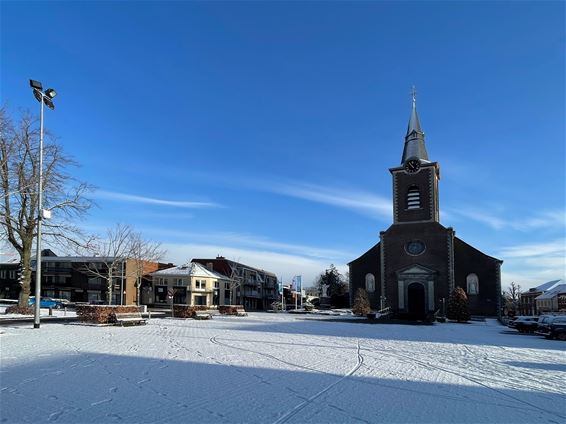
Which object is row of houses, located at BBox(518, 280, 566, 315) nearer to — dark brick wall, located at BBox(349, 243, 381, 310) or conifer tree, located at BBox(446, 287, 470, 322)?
dark brick wall, located at BBox(349, 243, 381, 310)

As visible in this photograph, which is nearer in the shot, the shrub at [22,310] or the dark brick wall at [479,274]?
the shrub at [22,310]

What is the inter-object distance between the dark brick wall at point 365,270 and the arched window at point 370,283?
0.37 metres

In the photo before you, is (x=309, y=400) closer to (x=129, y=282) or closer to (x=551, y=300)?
(x=129, y=282)

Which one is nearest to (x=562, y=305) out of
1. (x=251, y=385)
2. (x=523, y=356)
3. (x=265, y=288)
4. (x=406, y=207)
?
(x=406, y=207)

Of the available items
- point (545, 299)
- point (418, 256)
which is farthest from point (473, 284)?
point (545, 299)

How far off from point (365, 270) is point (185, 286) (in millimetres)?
28927

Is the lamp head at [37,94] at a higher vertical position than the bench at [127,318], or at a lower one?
higher

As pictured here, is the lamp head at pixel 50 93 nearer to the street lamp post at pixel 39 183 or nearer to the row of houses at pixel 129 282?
the street lamp post at pixel 39 183

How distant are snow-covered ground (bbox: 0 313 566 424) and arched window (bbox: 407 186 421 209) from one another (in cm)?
3870

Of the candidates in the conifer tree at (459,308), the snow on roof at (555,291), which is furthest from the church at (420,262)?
the snow on roof at (555,291)

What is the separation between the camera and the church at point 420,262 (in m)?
49.5

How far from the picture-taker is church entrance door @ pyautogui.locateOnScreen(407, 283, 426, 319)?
166 feet

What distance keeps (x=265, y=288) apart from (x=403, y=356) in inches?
3499

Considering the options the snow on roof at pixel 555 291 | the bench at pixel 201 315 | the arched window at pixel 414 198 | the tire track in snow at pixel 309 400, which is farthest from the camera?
the snow on roof at pixel 555 291
